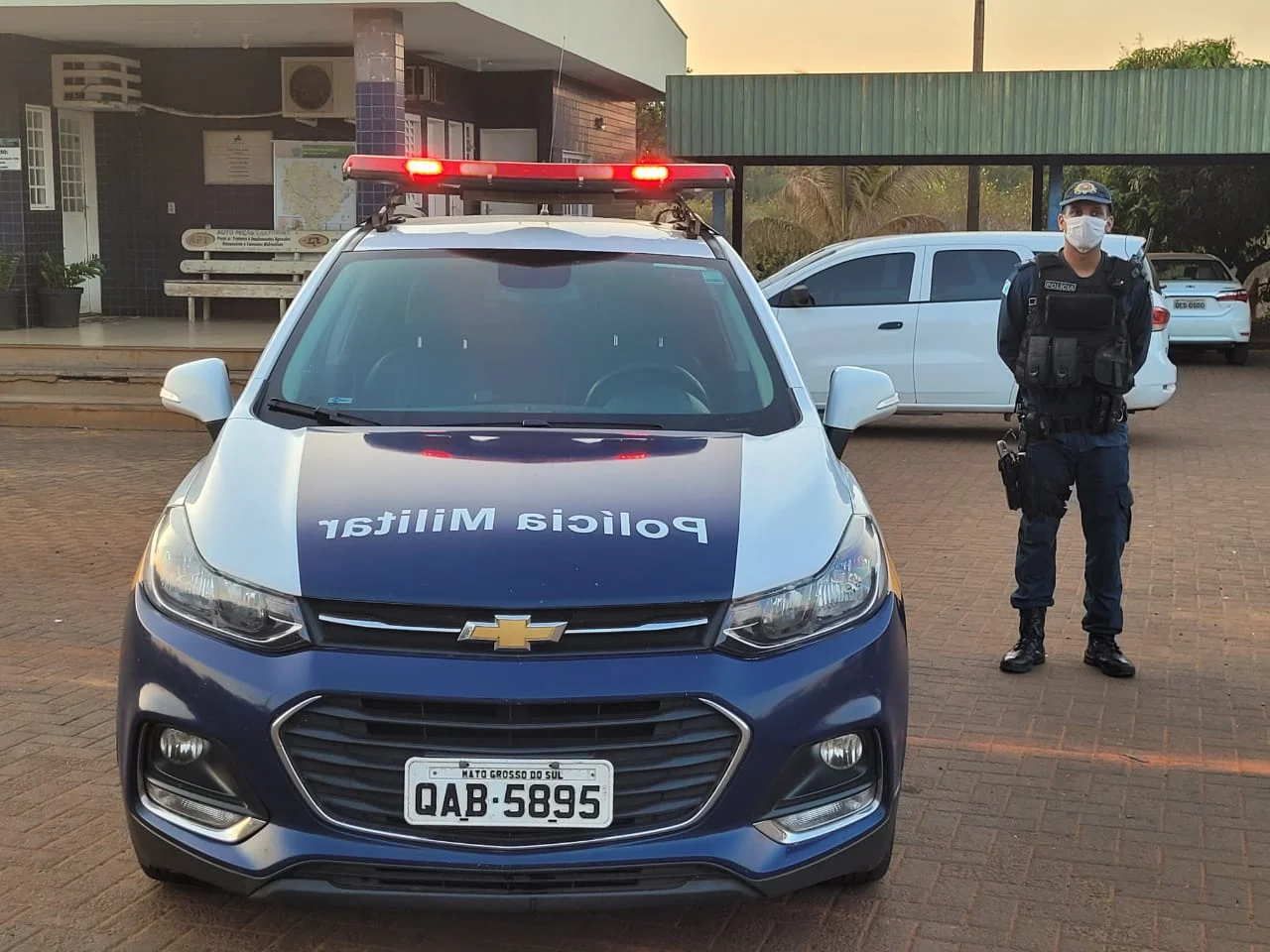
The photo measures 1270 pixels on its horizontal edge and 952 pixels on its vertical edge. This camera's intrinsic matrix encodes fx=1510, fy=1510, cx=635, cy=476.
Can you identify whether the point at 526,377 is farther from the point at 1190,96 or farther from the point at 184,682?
the point at 1190,96

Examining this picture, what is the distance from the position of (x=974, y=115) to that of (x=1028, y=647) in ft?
54.4

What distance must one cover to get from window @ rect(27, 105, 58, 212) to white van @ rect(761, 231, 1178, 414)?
28.3 ft

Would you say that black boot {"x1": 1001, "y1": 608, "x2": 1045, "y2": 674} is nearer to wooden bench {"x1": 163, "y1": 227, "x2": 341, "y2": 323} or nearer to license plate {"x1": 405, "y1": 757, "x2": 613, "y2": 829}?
license plate {"x1": 405, "y1": 757, "x2": 613, "y2": 829}

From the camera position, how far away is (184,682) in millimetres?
3096

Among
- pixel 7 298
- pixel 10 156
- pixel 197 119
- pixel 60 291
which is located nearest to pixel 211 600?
pixel 7 298

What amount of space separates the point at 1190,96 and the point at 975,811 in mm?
18512

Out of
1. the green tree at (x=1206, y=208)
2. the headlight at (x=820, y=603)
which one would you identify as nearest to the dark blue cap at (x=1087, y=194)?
the headlight at (x=820, y=603)

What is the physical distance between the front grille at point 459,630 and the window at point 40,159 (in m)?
15.0

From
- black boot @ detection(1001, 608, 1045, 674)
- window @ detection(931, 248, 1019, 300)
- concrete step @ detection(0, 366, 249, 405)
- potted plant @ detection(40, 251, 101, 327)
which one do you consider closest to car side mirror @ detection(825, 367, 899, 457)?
black boot @ detection(1001, 608, 1045, 674)

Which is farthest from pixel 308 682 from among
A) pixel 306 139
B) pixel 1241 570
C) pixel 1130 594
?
pixel 306 139

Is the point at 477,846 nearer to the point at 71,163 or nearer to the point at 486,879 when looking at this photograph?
the point at 486,879

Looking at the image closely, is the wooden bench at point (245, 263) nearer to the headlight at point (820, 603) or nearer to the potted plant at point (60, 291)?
the potted plant at point (60, 291)

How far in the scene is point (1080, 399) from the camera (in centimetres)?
566

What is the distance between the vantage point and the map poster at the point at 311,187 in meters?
18.0
